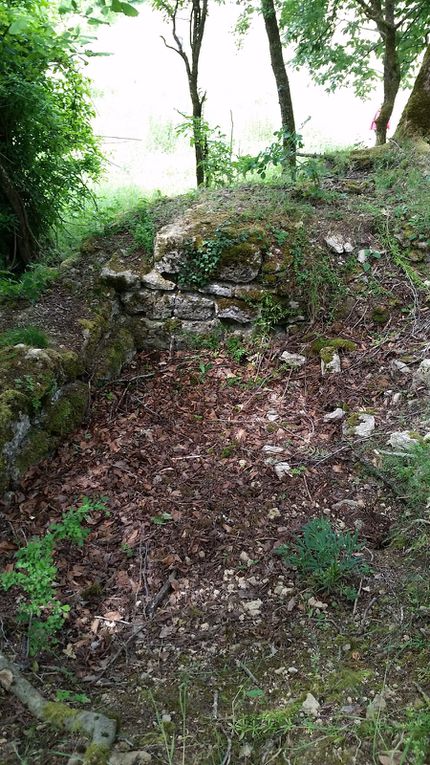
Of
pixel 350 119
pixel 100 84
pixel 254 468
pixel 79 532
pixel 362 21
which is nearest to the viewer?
pixel 79 532

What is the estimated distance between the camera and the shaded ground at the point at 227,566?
1915mm

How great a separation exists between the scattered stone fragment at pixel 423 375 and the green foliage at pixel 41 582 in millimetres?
2705

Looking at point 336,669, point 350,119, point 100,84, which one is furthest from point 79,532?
point 100,84

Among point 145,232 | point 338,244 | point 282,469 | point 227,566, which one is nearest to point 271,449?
point 282,469

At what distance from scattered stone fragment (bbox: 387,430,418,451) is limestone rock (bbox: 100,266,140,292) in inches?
112

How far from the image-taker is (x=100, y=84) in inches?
508

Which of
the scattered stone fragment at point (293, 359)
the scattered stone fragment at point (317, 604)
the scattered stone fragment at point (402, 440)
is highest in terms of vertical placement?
the scattered stone fragment at point (293, 359)

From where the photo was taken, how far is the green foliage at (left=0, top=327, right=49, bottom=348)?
3.72m

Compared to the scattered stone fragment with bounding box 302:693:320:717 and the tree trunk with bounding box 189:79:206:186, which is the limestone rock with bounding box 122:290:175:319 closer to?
the tree trunk with bounding box 189:79:206:186

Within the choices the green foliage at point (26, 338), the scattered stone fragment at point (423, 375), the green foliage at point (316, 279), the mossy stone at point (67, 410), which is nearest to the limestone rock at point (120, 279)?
the green foliage at point (26, 338)

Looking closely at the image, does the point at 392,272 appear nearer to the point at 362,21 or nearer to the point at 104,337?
the point at 104,337

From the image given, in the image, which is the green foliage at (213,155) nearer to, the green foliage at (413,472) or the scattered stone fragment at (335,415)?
the scattered stone fragment at (335,415)

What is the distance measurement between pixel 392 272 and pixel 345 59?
5.10m

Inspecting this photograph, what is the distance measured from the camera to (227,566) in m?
2.71
